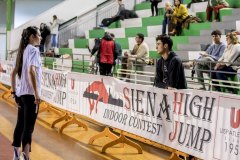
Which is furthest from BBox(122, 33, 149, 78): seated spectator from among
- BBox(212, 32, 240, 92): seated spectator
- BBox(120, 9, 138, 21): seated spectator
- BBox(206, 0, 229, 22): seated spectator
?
BBox(120, 9, 138, 21): seated spectator

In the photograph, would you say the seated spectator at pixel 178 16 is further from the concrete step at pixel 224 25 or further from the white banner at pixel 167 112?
the white banner at pixel 167 112

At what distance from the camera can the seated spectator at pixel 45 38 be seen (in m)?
18.6

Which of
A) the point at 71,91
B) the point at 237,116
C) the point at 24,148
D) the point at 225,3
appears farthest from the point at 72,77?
the point at 225,3

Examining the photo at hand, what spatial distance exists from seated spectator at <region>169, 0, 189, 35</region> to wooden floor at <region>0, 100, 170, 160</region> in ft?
15.4

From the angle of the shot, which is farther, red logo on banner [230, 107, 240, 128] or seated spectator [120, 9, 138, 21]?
seated spectator [120, 9, 138, 21]

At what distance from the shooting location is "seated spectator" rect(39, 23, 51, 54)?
18559 millimetres

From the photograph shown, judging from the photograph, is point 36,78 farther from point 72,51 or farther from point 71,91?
point 72,51

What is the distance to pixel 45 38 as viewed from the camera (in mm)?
18719

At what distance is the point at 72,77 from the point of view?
8.18 m

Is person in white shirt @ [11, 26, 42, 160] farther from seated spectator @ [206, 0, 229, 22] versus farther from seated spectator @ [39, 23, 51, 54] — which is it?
seated spectator @ [39, 23, 51, 54]

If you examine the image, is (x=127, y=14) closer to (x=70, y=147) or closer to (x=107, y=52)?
(x=107, y=52)

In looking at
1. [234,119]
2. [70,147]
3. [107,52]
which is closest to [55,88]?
[107,52]

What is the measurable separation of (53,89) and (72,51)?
26.2 ft

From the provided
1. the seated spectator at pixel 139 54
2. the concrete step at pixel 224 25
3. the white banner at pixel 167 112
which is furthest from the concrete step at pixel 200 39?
the white banner at pixel 167 112
